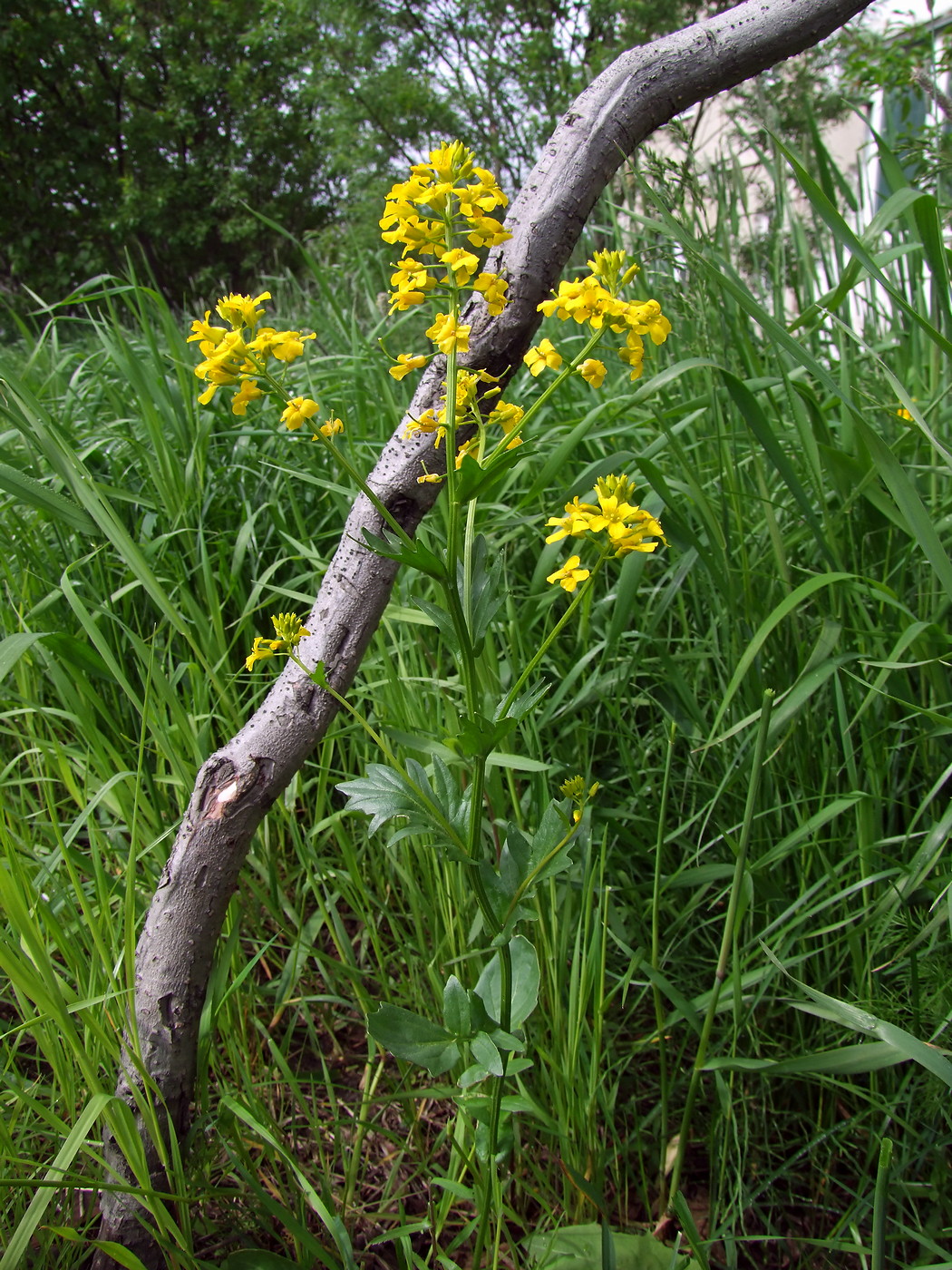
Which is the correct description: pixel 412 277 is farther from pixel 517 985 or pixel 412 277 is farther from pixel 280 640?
pixel 517 985

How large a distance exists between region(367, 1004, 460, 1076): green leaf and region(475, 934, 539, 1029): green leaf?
0.05 m

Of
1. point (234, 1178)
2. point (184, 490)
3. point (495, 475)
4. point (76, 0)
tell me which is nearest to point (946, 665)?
point (495, 475)

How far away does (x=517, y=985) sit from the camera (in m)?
0.76

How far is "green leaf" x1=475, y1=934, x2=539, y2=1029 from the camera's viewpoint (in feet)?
2.42

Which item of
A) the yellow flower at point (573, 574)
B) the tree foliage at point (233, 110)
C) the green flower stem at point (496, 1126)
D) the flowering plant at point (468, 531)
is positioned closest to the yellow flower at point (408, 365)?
the flowering plant at point (468, 531)

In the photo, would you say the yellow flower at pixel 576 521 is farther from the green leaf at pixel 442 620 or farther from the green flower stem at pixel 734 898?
the green flower stem at pixel 734 898

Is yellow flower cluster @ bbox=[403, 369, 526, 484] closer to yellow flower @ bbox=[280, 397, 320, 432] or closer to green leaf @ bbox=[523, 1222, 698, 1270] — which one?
yellow flower @ bbox=[280, 397, 320, 432]

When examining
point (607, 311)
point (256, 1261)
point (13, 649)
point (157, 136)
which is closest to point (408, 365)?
point (607, 311)

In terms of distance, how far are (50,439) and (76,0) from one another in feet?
51.3

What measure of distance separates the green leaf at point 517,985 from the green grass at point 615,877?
10 centimetres

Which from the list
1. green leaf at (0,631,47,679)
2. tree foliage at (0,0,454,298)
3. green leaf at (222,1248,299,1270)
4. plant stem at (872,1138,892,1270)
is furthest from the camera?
tree foliage at (0,0,454,298)

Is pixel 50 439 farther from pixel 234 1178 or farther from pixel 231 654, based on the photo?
pixel 234 1178

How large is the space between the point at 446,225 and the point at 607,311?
151 millimetres

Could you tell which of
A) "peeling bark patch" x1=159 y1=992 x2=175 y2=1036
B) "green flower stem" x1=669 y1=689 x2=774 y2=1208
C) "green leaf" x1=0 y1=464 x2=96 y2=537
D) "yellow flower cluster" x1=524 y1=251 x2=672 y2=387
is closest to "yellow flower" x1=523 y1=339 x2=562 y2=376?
"yellow flower cluster" x1=524 y1=251 x2=672 y2=387
